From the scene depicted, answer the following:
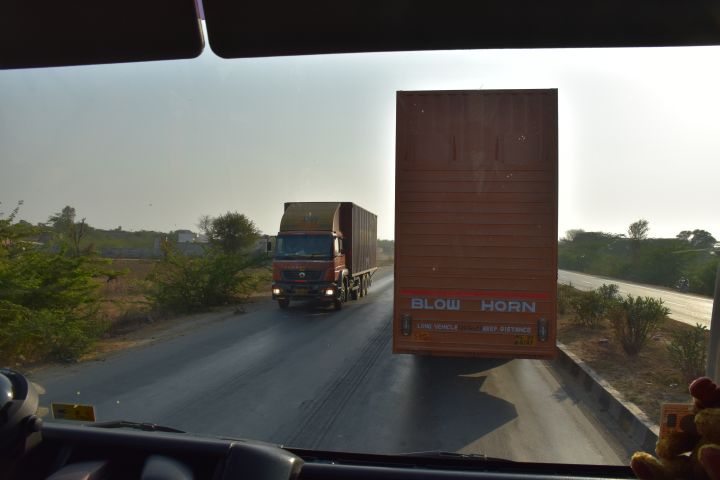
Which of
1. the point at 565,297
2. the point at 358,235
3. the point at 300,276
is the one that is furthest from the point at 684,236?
the point at 358,235

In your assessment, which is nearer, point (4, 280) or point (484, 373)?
point (484, 373)

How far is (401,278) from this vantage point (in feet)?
22.1

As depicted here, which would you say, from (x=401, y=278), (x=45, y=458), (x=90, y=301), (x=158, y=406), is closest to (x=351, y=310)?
(x=90, y=301)

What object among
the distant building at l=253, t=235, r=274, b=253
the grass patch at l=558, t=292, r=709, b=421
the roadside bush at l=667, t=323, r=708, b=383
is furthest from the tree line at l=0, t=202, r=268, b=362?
the distant building at l=253, t=235, r=274, b=253

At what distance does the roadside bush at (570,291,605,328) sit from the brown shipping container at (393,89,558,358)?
227cm

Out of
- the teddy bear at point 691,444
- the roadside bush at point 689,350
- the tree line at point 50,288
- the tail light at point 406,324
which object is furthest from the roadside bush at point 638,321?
the tree line at point 50,288

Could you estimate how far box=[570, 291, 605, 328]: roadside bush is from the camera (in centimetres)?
805

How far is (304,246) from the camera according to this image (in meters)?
15.8

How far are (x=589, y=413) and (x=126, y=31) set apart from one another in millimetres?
5378

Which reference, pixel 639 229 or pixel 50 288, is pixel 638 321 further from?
pixel 50 288

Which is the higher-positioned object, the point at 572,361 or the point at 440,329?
the point at 440,329

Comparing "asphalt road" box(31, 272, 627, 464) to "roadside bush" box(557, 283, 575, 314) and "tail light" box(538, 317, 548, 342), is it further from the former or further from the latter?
"roadside bush" box(557, 283, 575, 314)

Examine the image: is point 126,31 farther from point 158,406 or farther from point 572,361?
point 572,361

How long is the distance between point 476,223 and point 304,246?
984 centimetres
